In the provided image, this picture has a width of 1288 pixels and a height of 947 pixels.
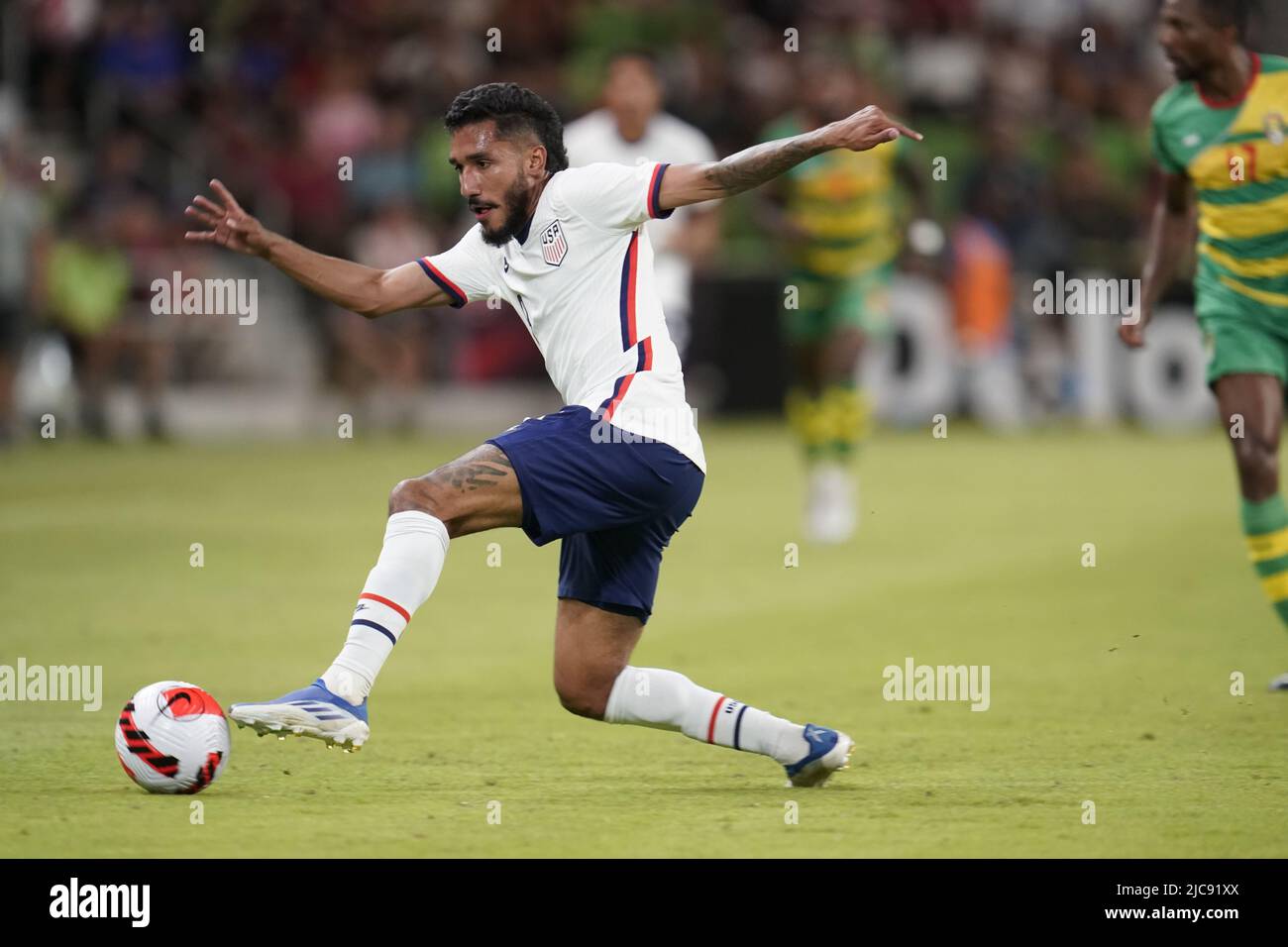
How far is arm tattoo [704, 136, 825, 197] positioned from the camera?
6000 mm

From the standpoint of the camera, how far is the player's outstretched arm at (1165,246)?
849 centimetres

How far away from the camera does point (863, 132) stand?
5.91 metres

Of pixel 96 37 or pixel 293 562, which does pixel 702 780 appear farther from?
pixel 96 37

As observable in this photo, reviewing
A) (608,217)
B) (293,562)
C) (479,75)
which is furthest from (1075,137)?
(608,217)

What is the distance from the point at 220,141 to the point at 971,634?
1473 centimetres

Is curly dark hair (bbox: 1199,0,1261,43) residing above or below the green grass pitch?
above

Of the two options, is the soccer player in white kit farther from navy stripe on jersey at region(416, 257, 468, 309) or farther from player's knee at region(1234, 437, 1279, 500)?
player's knee at region(1234, 437, 1279, 500)

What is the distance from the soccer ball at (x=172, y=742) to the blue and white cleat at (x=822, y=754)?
5.73 feet

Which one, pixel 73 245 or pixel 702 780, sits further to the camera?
pixel 73 245

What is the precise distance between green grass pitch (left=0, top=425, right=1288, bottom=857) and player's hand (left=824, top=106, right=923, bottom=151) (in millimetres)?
1917

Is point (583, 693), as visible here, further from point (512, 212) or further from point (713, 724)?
point (512, 212)

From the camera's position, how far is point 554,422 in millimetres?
6336

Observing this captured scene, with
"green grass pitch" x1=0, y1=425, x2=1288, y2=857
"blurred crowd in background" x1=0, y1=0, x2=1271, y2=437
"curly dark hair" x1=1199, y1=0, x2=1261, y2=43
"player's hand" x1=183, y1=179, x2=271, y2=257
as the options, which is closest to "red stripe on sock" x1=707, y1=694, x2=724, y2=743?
"green grass pitch" x1=0, y1=425, x2=1288, y2=857
